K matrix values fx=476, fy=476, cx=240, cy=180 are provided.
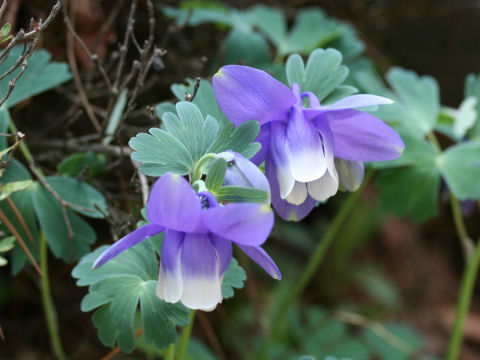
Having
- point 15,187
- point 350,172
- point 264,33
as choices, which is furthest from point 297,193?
point 264,33

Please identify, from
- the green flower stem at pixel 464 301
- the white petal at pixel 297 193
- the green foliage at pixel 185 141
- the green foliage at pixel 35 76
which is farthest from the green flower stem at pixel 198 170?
the green flower stem at pixel 464 301

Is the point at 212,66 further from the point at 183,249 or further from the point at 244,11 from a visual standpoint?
the point at 183,249

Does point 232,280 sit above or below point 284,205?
below

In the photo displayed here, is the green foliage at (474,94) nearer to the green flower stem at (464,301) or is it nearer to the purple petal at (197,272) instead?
the green flower stem at (464,301)

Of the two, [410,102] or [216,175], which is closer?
[216,175]

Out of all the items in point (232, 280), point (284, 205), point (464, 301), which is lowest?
point (464, 301)

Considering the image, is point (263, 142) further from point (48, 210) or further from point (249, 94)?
point (48, 210)
